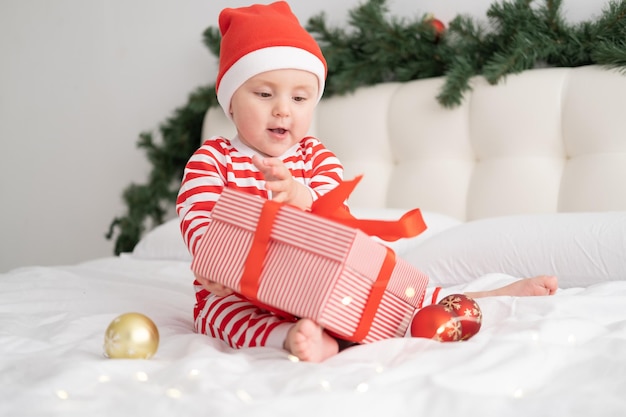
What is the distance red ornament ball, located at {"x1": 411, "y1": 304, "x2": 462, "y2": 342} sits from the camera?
995 millimetres

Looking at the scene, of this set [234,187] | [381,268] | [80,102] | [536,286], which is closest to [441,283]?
[536,286]

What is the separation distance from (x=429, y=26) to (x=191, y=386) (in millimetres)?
1725

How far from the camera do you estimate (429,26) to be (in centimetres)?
223

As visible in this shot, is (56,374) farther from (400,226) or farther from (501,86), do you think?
(501,86)

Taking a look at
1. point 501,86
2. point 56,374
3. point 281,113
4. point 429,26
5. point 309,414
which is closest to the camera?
point 309,414

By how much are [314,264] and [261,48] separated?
20.6 inches

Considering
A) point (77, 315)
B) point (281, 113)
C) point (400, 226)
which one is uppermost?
point (281, 113)

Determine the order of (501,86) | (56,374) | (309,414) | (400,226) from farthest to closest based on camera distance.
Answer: (501,86), (400,226), (56,374), (309,414)

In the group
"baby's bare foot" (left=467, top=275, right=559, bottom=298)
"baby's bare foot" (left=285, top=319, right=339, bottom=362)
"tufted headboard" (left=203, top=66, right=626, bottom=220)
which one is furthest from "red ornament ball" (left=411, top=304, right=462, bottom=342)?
"tufted headboard" (left=203, top=66, right=626, bottom=220)

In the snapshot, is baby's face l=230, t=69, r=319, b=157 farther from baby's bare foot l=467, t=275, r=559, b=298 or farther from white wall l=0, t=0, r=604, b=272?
white wall l=0, t=0, r=604, b=272

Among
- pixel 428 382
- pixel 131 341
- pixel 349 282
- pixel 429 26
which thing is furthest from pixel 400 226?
pixel 429 26

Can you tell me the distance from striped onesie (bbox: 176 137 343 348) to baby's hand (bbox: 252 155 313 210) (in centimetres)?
7

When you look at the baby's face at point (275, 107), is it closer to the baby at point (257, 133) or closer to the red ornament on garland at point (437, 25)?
the baby at point (257, 133)

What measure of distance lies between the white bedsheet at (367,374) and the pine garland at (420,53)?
1.05 meters
